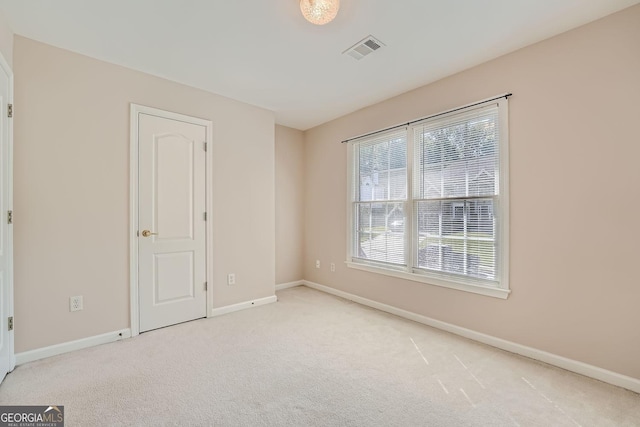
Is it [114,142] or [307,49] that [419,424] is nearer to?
[307,49]

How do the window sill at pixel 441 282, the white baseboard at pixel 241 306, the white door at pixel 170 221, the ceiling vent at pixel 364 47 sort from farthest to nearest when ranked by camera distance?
the white baseboard at pixel 241 306, the white door at pixel 170 221, the window sill at pixel 441 282, the ceiling vent at pixel 364 47

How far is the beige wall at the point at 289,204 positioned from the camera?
15.0ft

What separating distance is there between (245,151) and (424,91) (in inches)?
90.1

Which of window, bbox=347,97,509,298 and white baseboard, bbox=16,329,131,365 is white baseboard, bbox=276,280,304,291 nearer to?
window, bbox=347,97,509,298

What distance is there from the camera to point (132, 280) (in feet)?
9.12

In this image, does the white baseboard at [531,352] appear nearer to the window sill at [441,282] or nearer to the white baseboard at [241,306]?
the window sill at [441,282]

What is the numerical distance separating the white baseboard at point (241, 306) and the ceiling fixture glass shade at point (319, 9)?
10.2 ft

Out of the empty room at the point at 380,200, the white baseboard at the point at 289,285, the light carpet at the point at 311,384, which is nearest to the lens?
the light carpet at the point at 311,384

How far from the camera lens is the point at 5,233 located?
207cm

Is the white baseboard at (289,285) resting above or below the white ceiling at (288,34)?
below

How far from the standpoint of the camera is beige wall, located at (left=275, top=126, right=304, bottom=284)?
459cm

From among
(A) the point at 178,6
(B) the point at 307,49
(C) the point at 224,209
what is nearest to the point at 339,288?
(C) the point at 224,209

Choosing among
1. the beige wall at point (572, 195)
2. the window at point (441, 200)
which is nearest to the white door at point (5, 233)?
the window at point (441, 200)

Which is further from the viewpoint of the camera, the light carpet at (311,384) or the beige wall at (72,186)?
the beige wall at (72,186)
